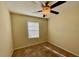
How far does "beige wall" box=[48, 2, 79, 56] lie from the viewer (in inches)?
124

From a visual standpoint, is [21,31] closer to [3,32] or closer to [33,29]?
[33,29]

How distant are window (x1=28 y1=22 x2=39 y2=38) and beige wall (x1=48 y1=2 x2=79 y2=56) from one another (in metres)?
1.14

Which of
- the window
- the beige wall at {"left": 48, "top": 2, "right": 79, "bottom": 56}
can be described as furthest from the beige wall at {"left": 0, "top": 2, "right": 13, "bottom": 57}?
the beige wall at {"left": 48, "top": 2, "right": 79, "bottom": 56}

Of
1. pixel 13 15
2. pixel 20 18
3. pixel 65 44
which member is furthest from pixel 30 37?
pixel 65 44

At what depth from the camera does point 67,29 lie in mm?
3596

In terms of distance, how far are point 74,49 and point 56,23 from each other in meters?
1.90

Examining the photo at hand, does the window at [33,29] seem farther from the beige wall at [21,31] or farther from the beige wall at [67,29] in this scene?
the beige wall at [67,29]

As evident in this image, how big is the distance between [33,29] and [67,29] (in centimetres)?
221

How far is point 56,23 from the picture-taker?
4.48 meters

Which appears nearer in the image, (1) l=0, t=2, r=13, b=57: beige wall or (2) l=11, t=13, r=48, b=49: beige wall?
(1) l=0, t=2, r=13, b=57: beige wall

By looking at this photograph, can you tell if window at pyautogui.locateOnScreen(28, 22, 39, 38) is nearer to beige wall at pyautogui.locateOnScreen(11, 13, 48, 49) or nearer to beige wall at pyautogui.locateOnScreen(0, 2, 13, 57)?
beige wall at pyautogui.locateOnScreen(11, 13, 48, 49)

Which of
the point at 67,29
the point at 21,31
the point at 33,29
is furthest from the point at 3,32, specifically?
the point at 67,29

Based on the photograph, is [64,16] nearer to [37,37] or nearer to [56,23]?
[56,23]

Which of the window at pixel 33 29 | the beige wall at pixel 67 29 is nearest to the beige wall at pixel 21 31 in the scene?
the window at pixel 33 29
